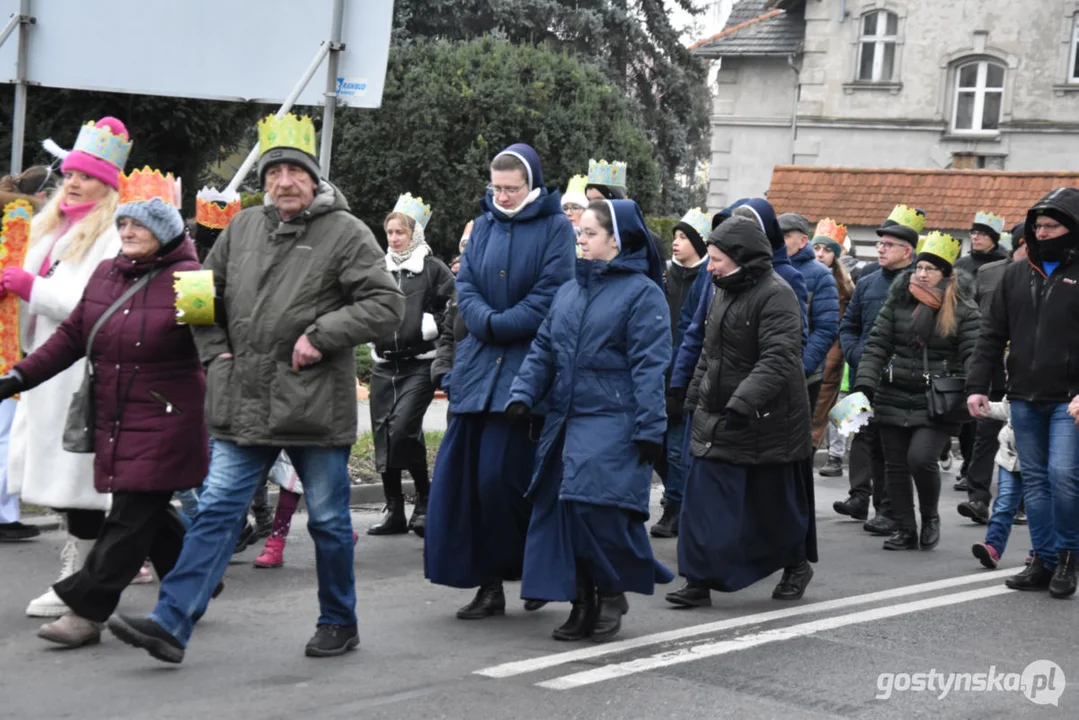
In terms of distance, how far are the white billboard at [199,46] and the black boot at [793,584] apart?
4.49 m

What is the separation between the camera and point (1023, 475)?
27.8ft

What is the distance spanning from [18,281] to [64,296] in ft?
0.63

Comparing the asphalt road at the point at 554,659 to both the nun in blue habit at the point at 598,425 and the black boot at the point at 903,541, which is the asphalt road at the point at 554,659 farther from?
the black boot at the point at 903,541

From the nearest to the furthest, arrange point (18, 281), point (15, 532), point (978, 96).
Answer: point (18, 281)
point (15, 532)
point (978, 96)

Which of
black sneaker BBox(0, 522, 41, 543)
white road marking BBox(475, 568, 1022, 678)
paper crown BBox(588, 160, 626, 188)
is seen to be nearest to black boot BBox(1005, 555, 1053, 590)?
white road marking BBox(475, 568, 1022, 678)

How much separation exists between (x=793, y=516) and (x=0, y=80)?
21.3ft

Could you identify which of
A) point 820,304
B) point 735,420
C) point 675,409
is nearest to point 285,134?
point 735,420

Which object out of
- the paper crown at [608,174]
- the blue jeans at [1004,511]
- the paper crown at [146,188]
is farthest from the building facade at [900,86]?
the paper crown at [146,188]

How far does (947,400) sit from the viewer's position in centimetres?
979

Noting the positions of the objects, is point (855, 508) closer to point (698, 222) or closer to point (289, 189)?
point (698, 222)

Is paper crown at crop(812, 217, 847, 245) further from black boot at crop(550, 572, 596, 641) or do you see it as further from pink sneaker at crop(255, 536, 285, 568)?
black boot at crop(550, 572, 596, 641)

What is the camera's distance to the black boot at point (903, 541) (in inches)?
391

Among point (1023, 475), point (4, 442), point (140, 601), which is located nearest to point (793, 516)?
point (1023, 475)

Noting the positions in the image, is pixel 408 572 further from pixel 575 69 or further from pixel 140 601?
pixel 575 69
